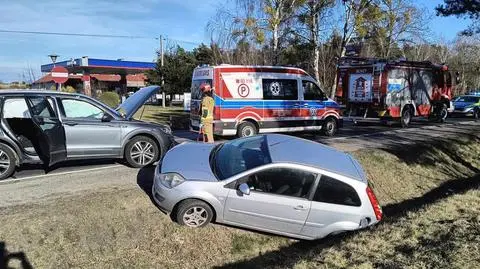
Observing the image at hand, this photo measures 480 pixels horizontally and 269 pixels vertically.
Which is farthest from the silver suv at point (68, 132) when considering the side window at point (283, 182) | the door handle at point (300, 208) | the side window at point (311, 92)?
the side window at point (311, 92)

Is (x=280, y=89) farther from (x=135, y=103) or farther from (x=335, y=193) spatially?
(x=335, y=193)

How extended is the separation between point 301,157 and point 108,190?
3495 mm

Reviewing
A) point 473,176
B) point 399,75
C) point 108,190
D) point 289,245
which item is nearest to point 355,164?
point 289,245

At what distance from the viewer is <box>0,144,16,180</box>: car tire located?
9180 mm

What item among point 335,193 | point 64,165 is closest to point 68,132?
point 64,165

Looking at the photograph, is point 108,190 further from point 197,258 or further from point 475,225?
point 475,225

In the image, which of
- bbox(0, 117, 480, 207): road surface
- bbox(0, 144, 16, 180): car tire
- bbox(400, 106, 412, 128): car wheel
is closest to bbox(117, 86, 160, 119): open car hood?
bbox(0, 117, 480, 207): road surface

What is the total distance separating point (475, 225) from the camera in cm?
699

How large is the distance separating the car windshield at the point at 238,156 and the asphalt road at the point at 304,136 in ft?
11.1

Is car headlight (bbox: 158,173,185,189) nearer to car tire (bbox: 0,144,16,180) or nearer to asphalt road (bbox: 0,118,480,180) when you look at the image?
asphalt road (bbox: 0,118,480,180)

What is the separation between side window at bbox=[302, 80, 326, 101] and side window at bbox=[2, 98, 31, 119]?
9114mm

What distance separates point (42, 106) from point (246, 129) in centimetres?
674

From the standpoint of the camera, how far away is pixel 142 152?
34.3 ft

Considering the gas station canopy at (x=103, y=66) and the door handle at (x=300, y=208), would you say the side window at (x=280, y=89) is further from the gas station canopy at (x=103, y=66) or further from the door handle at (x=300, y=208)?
the gas station canopy at (x=103, y=66)
